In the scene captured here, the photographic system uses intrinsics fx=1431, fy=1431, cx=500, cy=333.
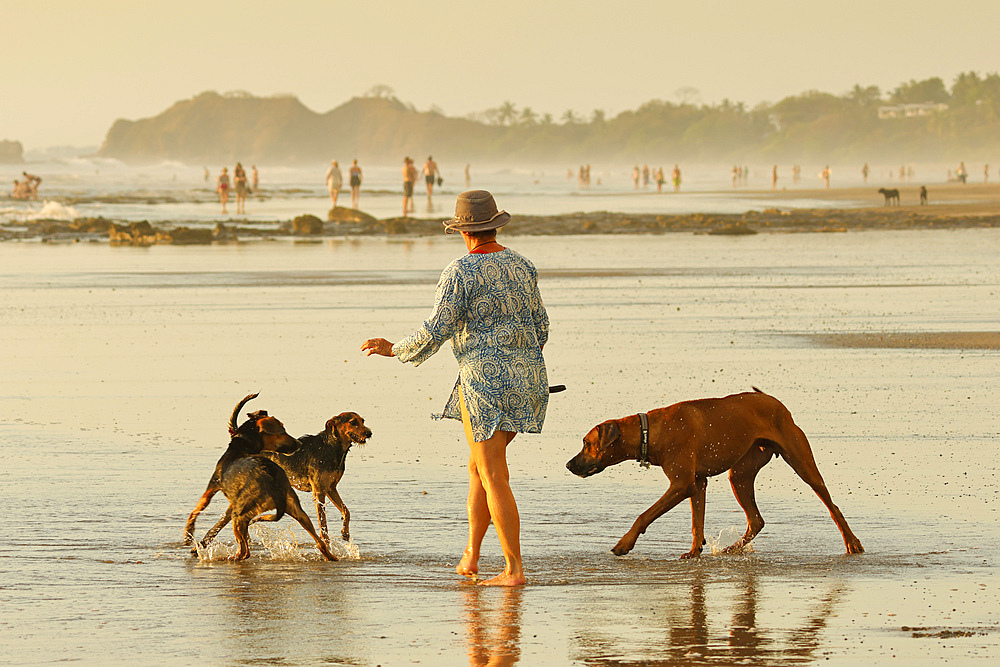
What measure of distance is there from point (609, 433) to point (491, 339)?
35.2 inches

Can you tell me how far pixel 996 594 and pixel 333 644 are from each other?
9.23 feet

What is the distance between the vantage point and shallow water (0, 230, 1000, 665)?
5531 mm

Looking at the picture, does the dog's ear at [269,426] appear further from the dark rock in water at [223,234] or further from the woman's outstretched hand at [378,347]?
the dark rock in water at [223,234]

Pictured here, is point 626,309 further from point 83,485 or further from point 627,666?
point 627,666

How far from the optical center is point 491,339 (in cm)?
643

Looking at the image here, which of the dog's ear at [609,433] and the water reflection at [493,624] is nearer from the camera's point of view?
the water reflection at [493,624]

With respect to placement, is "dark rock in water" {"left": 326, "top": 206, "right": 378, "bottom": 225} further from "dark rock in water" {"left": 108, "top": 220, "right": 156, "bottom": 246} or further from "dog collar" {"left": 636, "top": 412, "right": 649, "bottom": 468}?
"dog collar" {"left": 636, "top": 412, "right": 649, "bottom": 468}

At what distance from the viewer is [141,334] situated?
15430 mm

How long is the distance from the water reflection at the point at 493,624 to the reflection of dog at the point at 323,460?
1.27 metres

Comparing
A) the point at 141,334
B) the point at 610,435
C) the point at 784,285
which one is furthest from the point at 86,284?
the point at 610,435

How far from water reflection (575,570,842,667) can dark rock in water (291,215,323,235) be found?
1230 inches

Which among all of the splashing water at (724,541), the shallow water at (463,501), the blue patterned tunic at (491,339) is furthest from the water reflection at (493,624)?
the splashing water at (724,541)

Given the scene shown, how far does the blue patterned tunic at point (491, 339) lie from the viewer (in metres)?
6.38

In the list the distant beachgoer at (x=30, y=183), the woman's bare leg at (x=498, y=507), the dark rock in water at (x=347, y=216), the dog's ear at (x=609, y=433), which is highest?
the distant beachgoer at (x=30, y=183)
